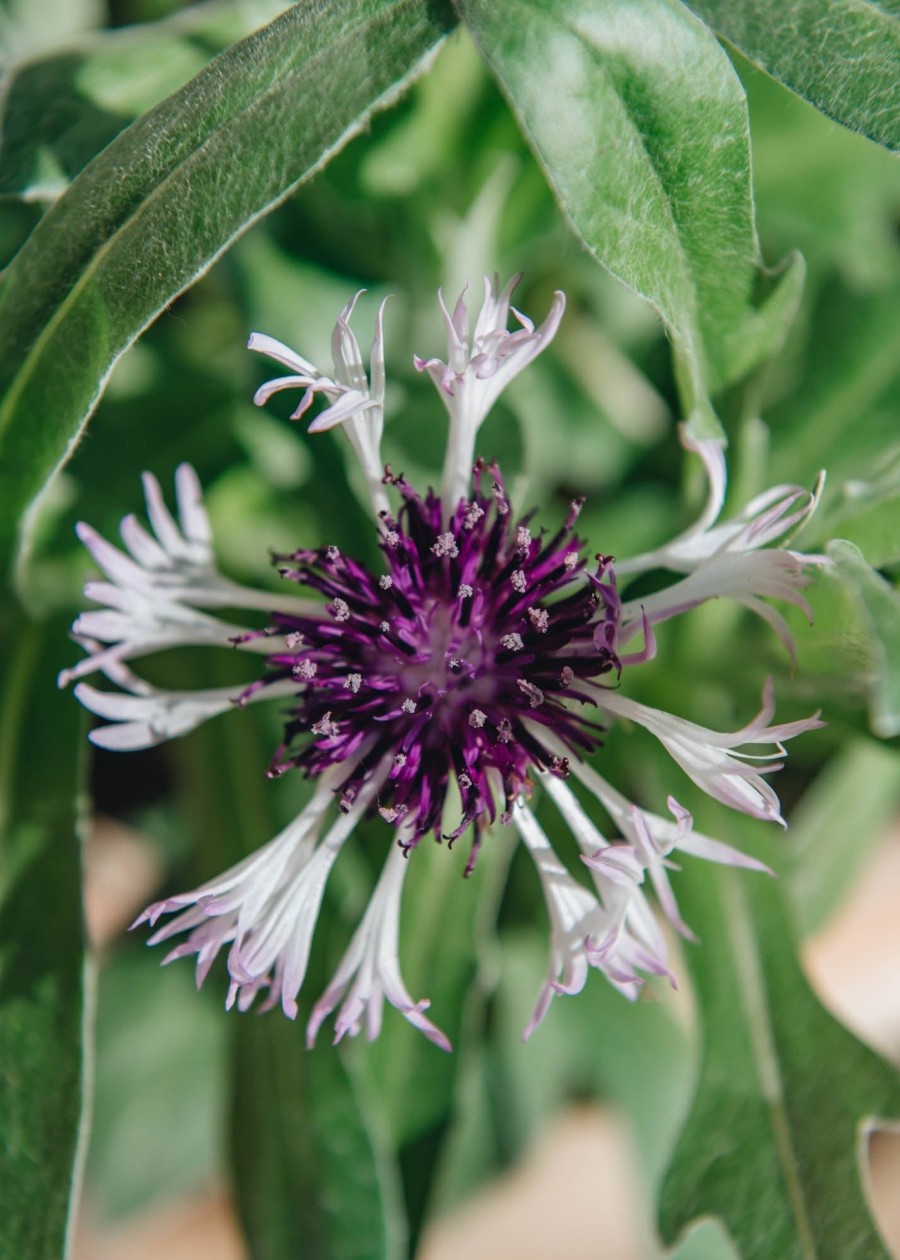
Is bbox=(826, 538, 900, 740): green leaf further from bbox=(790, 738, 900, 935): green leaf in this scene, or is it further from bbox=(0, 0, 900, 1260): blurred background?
bbox=(790, 738, 900, 935): green leaf

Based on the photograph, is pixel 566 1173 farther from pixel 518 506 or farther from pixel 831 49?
pixel 831 49

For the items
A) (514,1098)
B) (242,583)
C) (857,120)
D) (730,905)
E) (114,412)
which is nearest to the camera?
(857,120)

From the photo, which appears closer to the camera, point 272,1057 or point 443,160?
point 272,1057

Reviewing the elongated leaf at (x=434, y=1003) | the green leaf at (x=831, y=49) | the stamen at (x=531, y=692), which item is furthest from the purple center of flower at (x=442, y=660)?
the green leaf at (x=831, y=49)

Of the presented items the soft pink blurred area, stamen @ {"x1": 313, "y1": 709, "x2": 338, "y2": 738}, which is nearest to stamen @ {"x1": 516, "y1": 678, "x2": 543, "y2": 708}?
→ stamen @ {"x1": 313, "y1": 709, "x2": 338, "y2": 738}

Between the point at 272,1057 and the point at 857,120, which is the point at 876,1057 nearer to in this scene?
the point at 272,1057

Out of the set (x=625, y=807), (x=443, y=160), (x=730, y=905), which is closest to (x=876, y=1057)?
(x=730, y=905)
